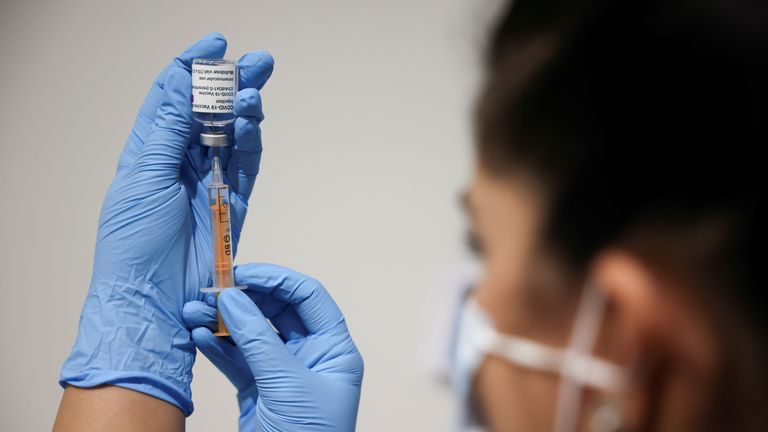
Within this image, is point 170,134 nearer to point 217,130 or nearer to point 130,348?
point 217,130

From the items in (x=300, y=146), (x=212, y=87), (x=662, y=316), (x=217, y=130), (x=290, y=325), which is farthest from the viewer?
(x=300, y=146)

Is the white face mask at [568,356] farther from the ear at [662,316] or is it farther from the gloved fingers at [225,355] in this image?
the gloved fingers at [225,355]

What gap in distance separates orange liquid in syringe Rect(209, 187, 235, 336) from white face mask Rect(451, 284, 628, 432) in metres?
0.62

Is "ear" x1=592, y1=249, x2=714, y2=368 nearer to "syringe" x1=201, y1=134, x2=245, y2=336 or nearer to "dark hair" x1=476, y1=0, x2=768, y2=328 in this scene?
"dark hair" x1=476, y1=0, x2=768, y2=328

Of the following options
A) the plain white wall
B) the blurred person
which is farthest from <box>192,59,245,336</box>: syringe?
the plain white wall

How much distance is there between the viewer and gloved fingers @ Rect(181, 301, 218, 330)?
1.26m

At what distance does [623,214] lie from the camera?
0.57 metres

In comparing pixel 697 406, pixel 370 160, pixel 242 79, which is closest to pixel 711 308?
pixel 697 406

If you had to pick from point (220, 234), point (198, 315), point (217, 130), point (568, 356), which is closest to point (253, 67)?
point (217, 130)

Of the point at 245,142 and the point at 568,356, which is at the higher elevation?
the point at 245,142

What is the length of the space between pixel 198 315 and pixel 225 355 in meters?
0.09

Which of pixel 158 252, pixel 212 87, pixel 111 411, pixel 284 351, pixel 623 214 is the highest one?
pixel 212 87

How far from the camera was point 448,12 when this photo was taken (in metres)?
1.93

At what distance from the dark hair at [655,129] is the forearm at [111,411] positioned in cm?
81
